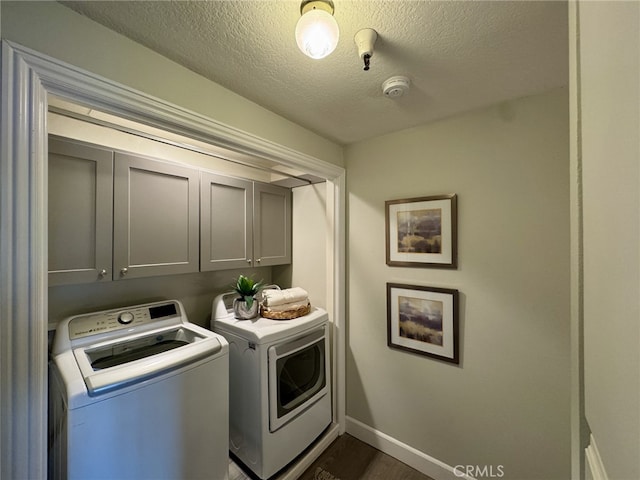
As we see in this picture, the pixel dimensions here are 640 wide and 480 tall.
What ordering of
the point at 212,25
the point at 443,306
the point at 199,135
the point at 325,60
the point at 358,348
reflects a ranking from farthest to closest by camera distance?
the point at 358,348, the point at 443,306, the point at 199,135, the point at 325,60, the point at 212,25

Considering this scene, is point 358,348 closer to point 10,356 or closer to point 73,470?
point 73,470

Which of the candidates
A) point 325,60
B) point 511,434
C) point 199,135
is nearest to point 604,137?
point 325,60

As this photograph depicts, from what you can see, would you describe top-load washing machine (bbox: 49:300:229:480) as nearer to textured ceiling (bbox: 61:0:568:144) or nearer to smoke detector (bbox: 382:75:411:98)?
textured ceiling (bbox: 61:0:568:144)

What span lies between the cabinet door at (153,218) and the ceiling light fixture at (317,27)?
1270mm

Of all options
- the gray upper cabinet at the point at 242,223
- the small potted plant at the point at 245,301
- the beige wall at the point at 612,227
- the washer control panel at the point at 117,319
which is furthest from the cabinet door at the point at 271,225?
the beige wall at the point at 612,227

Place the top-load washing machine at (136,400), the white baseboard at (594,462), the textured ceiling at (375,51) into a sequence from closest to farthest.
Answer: the white baseboard at (594,462) → the textured ceiling at (375,51) → the top-load washing machine at (136,400)

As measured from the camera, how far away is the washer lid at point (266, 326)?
1562mm

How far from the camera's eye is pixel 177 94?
1095 mm

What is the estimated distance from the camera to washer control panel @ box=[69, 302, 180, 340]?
1.34 metres

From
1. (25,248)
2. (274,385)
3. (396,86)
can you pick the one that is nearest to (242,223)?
(274,385)

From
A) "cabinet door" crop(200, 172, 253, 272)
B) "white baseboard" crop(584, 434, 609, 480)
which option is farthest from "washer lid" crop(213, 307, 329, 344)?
"white baseboard" crop(584, 434, 609, 480)

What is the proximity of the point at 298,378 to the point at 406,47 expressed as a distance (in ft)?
6.71

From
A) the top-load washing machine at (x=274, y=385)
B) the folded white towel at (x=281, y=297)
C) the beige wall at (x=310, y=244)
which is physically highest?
the beige wall at (x=310, y=244)

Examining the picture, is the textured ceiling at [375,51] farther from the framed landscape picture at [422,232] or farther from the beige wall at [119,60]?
the framed landscape picture at [422,232]
